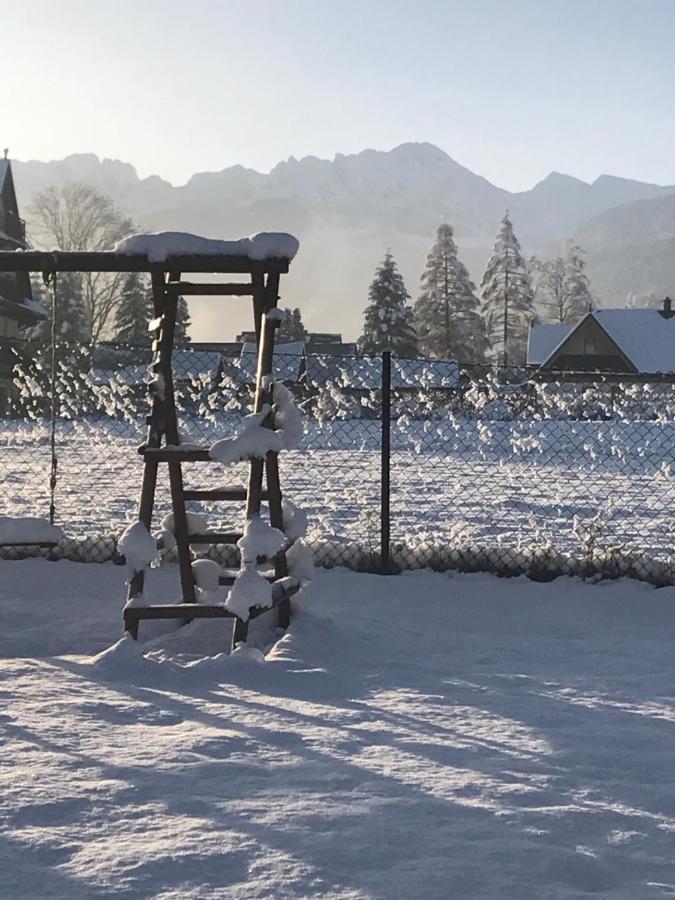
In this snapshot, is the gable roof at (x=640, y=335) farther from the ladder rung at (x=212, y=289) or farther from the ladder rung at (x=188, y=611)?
the ladder rung at (x=188, y=611)

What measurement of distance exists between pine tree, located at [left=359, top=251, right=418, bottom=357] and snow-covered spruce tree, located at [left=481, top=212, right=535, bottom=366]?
12304mm

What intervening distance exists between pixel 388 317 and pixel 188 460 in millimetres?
48321

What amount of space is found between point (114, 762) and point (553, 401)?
17.3 feet

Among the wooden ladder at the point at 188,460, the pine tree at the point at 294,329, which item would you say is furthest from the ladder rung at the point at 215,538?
the pine tree at the point at 294,329

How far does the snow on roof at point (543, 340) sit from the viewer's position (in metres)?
54.1

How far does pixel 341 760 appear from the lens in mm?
3084

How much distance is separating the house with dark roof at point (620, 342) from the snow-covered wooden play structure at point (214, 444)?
4641 cm

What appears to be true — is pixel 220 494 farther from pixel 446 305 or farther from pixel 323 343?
pixel 323 343

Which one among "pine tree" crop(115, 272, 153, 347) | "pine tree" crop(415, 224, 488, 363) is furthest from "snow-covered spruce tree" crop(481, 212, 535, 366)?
Result: "pine tree" crop(115, 272, 153, 347)

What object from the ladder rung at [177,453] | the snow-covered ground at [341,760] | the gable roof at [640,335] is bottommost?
the snow-covered ground at [341,760]

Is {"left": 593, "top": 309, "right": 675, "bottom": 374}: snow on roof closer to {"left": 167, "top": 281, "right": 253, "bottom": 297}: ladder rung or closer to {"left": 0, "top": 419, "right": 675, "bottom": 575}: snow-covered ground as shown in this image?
{"left": 0, "top": 419, "right": 675, "bottom": 575}: snow-covered ground

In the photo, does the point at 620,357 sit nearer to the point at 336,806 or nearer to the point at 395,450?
the point at 395,450

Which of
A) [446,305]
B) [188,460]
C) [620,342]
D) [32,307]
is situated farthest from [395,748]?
[446,305]

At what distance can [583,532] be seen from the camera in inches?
270
